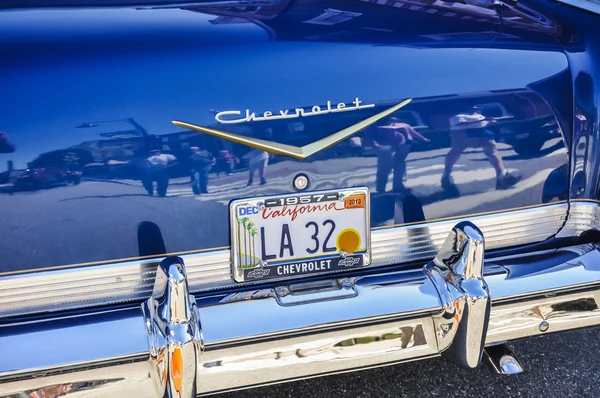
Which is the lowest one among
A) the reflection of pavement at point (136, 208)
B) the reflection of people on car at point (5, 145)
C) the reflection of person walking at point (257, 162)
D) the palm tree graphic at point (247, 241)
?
the palm tree graphic at point (247, 241)

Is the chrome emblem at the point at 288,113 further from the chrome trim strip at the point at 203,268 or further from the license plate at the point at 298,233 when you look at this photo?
the chrome trim strip at the point at 203,268

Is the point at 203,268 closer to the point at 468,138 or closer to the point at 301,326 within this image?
the point at 301,326

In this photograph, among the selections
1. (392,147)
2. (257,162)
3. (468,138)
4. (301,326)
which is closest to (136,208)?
(257,162)

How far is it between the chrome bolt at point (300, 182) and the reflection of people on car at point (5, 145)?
81cm

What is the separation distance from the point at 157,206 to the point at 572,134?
1.45 m

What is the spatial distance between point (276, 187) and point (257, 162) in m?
0.10

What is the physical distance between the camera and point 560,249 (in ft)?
7.98

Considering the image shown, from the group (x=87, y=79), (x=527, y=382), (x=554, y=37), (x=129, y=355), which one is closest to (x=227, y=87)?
(x=87, y=79)

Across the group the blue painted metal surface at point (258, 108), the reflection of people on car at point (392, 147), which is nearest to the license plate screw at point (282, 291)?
the blue painted metal surface at point (258, 108)

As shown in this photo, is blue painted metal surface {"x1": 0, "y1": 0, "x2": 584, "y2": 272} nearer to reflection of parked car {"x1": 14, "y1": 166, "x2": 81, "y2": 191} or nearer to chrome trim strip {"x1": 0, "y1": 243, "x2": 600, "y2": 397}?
reflection of parked car {"x1": 14, "y1": 166, "x2": 81, "y2": 191}

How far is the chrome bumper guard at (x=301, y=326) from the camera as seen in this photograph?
1866 millimetres

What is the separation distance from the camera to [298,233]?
2.11m

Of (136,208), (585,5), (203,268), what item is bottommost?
(203,268)

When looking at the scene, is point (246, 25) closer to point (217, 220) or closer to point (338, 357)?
point (217, 220)
